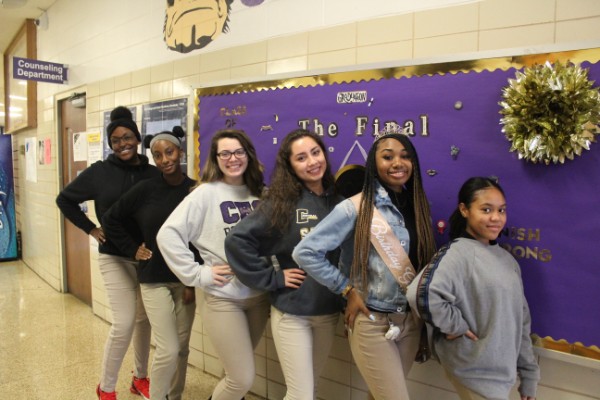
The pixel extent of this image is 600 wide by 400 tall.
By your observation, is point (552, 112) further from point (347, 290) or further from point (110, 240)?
point (110, 240)

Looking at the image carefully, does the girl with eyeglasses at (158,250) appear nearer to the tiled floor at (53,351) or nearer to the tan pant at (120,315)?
the tan pant at (120,315)

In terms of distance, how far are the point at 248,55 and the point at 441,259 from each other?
166 cm

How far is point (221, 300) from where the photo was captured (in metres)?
1.80

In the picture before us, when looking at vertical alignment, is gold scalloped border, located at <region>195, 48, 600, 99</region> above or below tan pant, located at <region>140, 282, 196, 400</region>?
above

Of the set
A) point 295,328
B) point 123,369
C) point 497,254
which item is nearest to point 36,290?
point 123,369

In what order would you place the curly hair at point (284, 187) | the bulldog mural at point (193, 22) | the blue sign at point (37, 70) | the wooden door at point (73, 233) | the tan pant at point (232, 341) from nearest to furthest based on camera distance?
the curly hair at point (284, 187) < the tan pant at point (232, 341) < the bulldog mural at point (193, 22) < the blue sign at point (37, 70) < the wooden door at point (73, 233)

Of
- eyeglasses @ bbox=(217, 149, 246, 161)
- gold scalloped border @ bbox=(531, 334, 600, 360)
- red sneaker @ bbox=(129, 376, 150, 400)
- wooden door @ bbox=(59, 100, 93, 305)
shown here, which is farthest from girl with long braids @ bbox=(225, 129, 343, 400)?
wooden door @ bbox=(59, 100, 93, 305)

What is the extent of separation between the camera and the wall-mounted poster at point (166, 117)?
2.79 metres

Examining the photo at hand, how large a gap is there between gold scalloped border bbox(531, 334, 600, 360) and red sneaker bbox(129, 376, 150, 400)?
2.08 metres

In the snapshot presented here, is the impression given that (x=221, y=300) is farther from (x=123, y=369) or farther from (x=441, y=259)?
(x=123, y=369)

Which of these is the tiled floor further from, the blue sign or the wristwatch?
the blue sign

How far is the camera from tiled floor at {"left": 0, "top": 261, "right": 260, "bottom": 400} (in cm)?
255

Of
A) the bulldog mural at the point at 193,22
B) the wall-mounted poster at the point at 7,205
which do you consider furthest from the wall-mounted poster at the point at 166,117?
the wall-mounted poster at the point at 7,205

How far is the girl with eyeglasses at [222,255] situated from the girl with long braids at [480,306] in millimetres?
793
